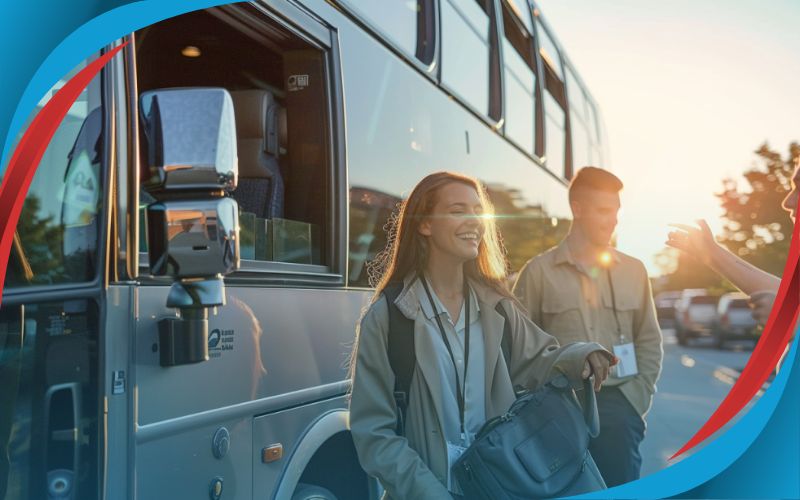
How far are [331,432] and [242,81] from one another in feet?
4.44

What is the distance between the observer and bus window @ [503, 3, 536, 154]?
16.0 feet

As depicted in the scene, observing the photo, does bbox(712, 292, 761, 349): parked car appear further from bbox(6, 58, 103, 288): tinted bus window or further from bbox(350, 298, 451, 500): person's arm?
bbox(6, 58, 103, 288): tinted bus window

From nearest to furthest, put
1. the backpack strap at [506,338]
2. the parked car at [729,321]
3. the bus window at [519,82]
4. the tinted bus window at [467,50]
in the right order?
the backpack strap at [506,338], the tinted bus window at [467,50], the bus window at [519,82], the parked car at [729,321]

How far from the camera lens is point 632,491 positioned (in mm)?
2824

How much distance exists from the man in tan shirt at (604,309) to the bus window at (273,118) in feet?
3.83

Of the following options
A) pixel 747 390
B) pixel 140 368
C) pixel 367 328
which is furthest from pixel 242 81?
pixel 747 390

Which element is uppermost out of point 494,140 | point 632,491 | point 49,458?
point 494,140

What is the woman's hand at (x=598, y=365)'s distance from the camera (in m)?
2.54

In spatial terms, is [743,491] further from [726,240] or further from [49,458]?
[49,458]

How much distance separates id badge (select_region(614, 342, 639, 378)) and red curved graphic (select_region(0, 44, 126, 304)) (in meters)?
2.52

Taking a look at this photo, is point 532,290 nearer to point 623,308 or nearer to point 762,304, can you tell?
point 623,308

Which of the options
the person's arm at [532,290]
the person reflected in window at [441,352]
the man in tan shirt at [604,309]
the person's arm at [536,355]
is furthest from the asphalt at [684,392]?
the person's arm at [532,290]

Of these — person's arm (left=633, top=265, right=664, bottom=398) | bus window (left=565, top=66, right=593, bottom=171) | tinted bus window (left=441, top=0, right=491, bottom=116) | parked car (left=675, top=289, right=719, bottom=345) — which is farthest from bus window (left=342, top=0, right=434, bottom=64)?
parked car (left=675, top=289, right=719, bottom=345)

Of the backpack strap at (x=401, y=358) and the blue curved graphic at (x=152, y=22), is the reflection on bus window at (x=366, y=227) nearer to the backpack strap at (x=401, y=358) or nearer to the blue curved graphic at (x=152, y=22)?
the backpack strap at (x=401, y=358)
